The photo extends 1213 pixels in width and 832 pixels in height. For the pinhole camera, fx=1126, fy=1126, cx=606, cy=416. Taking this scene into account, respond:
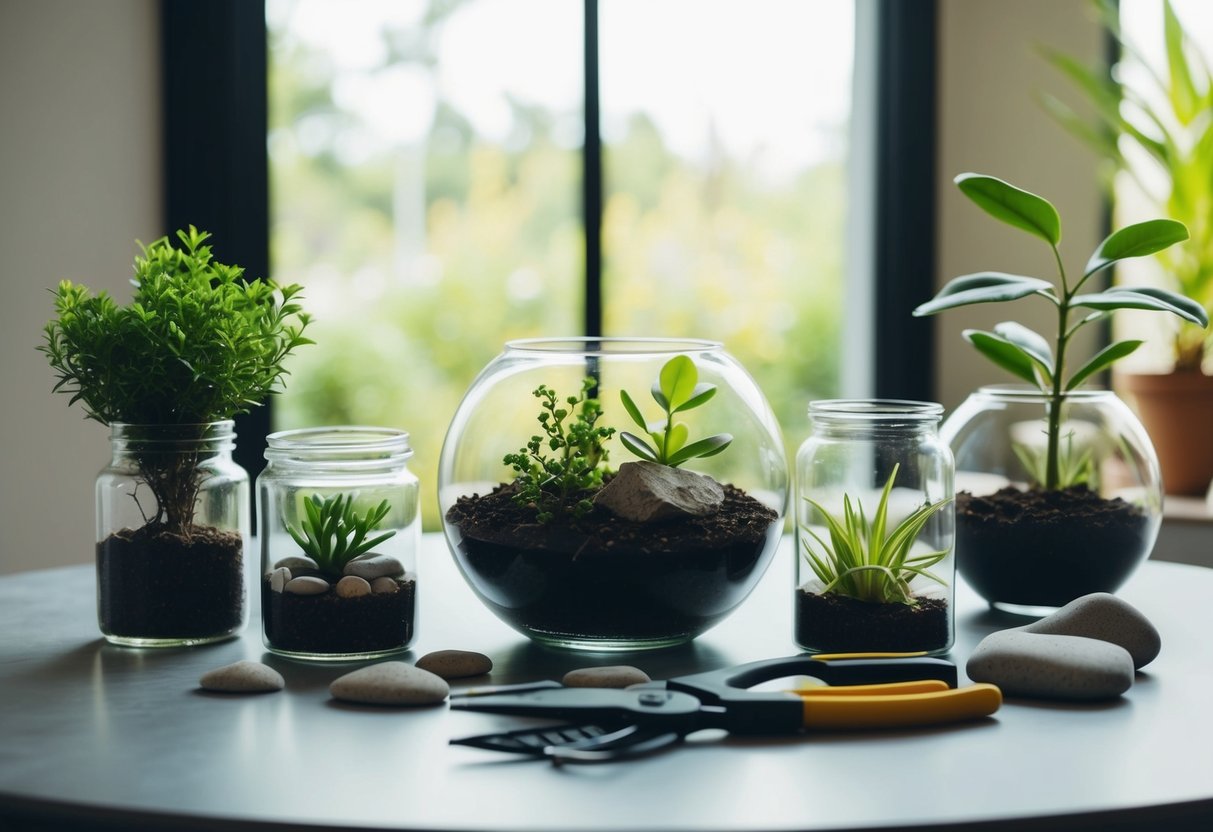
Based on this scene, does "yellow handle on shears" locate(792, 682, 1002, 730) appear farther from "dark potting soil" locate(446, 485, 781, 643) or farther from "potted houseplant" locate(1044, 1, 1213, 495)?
"potted houseplant" locate(1044, 1, 1213, 495)

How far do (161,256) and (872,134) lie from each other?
217cm

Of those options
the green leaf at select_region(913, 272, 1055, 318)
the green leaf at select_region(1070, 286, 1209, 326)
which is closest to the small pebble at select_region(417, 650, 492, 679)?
the green leaf at select_region(913, 272, 1055, 318)

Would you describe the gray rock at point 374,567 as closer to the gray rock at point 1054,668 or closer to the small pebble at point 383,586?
the small pebble at point 383,586

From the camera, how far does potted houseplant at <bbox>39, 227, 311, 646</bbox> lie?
0.95 meters

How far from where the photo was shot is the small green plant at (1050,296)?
1064 mm

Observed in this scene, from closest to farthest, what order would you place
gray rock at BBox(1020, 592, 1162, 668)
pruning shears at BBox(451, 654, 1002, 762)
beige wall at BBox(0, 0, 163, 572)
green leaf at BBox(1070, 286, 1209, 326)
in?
pruning shears at BBox(451, 654, 1002, 762)
gray rock at BBox(1020, 592, 1162, 668)
green leaf at BBox(1070, 286, 1209, 326)
beige wall at BBox(0, 0, 163, 572)

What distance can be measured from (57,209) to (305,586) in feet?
4.40

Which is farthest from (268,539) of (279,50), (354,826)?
(279,50)

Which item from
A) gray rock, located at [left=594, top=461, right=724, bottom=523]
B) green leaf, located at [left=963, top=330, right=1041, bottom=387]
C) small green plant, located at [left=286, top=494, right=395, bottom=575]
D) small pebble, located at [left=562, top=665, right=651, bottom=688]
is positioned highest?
green leaf, located at [left=963, top=330, right=1041, bottom=387]

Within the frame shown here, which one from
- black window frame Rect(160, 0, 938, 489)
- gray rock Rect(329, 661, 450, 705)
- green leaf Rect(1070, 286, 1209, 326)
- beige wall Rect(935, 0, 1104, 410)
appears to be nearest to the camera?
gray rock Rect(329, 661, 450, 705)

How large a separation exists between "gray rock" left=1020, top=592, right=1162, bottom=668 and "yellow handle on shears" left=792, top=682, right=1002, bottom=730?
180 millimetres

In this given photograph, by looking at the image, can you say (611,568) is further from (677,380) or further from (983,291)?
(983,291)

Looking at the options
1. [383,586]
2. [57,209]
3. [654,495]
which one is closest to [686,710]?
[654,495]

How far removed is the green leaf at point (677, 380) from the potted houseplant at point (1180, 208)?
1.86 m
